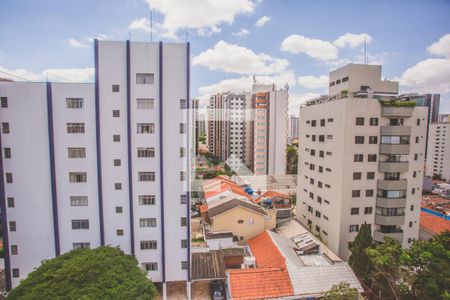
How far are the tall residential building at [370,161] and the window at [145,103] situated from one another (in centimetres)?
1564

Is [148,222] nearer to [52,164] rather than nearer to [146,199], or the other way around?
[146,199]

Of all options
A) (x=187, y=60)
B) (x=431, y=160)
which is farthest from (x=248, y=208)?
(x=431, y=160)

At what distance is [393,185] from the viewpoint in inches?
787

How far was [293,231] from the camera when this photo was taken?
72.7 feet

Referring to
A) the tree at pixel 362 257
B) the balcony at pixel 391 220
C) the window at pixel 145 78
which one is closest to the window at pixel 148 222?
the window at pixel 145 78

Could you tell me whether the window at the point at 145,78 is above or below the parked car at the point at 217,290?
above

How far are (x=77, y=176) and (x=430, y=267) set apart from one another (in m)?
21.5

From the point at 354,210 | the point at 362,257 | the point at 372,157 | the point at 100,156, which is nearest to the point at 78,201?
the point at 100,156

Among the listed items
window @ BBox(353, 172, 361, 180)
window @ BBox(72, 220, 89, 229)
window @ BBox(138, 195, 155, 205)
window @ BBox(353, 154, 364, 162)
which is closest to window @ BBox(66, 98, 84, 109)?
window @ BBox(138, 195, 155, 205)

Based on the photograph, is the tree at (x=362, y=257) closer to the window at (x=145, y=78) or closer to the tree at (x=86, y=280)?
the tree at (x=86, y=280)

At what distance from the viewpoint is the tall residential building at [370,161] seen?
1959 centimetres

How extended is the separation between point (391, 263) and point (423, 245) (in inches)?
81.8

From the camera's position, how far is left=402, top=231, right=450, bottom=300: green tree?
11.6m

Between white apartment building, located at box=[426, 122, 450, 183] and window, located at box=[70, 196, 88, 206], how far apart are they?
2981 inches
